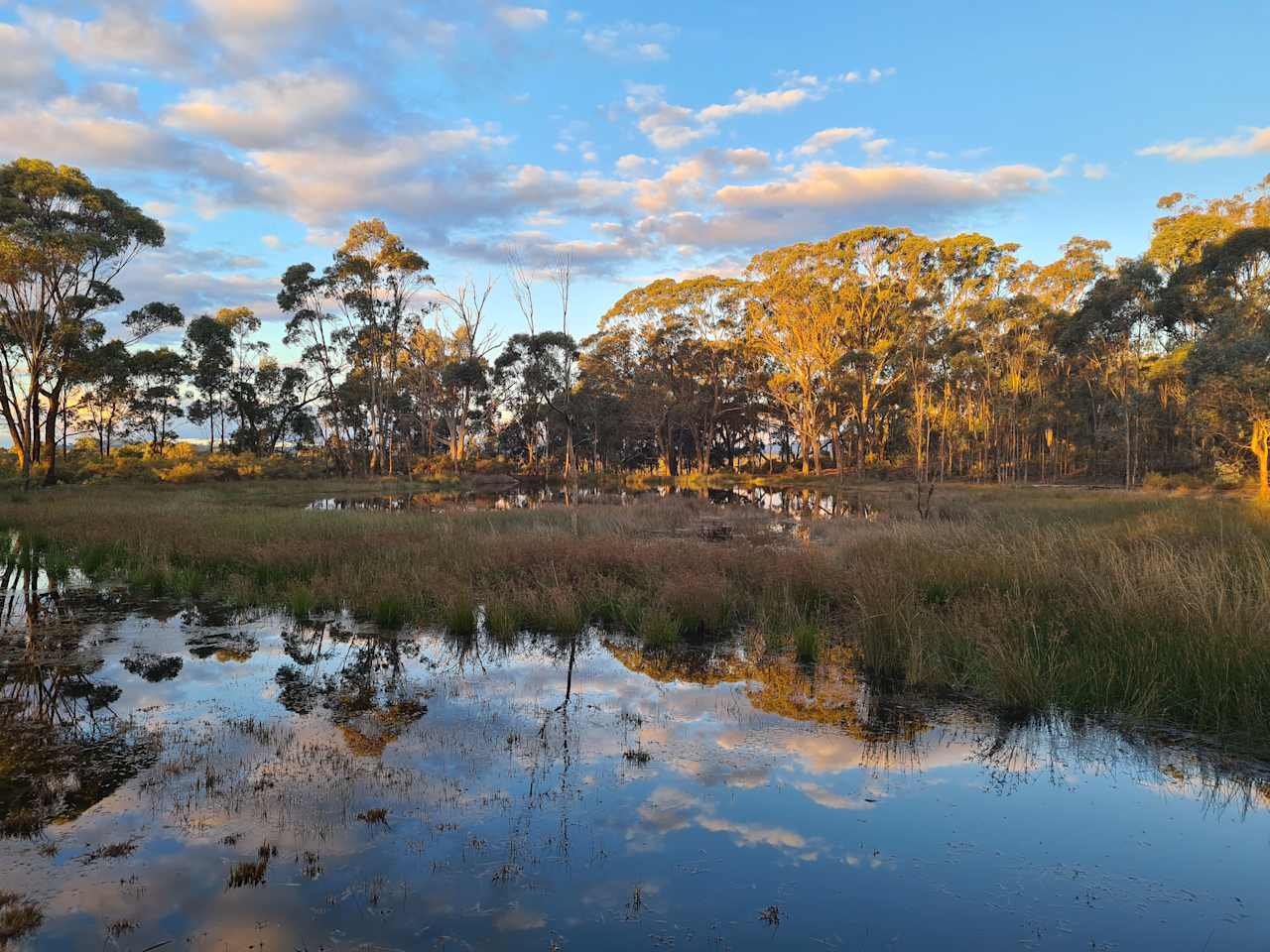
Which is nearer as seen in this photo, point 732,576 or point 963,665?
point 963,665

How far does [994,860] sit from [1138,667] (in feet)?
11.5

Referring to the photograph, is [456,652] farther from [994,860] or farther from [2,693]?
[994,860]

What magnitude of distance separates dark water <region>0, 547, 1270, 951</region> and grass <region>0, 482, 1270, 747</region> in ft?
2.86

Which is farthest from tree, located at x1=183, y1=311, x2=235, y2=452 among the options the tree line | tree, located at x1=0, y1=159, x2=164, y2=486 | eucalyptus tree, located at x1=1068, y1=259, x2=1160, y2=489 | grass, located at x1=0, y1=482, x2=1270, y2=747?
eucalyptus tree, located at x1=1068, y1=259, x2=1160, y2=489

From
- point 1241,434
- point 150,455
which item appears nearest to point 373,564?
point 1241,434

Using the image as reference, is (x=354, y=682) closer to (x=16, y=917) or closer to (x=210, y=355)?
(x=16, y=917)

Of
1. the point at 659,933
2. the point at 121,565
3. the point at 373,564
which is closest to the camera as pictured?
the point at 659,933

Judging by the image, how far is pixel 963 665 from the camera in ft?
25.2

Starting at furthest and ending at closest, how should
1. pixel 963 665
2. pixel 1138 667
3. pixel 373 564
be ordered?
1. pixel 373 564
2. pixel 963 665
3. pixel 1138 667

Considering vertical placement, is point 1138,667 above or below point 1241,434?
below

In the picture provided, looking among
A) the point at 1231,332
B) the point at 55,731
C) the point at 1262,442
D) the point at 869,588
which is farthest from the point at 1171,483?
the point at 55,731

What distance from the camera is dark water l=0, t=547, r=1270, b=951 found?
3.73 m

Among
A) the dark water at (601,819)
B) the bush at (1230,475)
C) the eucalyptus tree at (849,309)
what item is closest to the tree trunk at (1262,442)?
the bush at (1230,475)

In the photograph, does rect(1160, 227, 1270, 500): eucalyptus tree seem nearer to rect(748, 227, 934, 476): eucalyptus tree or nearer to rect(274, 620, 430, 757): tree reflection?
rect(748, 227, 934, 476): eucalyptus tree
